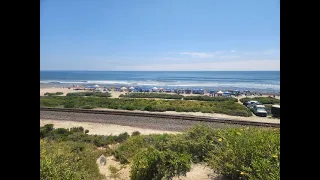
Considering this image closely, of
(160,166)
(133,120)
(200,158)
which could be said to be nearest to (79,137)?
(133,120)

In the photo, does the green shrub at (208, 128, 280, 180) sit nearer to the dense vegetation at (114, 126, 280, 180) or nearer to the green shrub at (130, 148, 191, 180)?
the dense vegetation at (114, 126, 280, 180)

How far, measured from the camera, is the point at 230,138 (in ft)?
16.2

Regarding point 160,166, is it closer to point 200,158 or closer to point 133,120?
point 200,158

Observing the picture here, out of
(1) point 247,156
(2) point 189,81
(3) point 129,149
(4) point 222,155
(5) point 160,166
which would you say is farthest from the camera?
(2) point 189,81

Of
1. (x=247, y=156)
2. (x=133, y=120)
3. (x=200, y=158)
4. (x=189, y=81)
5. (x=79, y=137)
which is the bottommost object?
(x=79, y=137)

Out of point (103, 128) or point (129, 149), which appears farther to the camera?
point (103, 128)

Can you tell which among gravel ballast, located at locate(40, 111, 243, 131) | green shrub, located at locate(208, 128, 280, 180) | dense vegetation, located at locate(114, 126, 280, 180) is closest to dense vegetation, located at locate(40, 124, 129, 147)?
gravel ballast, located at locate(40, 111, 243, 131)

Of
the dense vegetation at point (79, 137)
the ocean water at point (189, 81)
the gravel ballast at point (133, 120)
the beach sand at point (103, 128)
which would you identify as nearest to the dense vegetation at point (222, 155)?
the dense vegetation at point (79, 137)

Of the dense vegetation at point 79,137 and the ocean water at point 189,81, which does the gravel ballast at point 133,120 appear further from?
the ocean water at point 189,81
